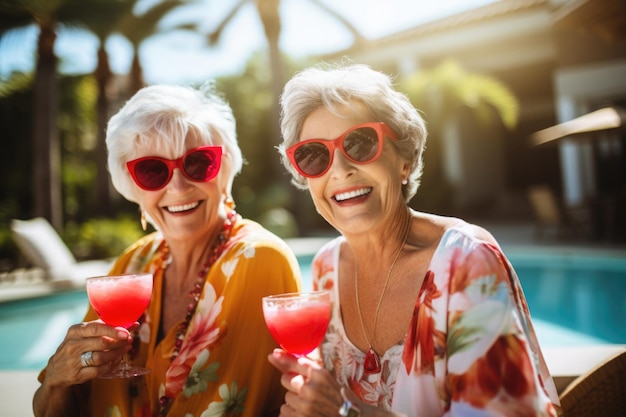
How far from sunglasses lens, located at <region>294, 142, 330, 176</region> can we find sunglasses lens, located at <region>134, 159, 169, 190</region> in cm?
67

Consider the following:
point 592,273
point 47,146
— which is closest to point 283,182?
point 47,146

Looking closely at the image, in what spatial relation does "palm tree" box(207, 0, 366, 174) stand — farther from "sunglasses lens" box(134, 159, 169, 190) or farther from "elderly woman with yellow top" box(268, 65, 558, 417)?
"elderly woman with yellow top" box(268, 65, 558, 417)

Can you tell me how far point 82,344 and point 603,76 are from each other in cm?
1587

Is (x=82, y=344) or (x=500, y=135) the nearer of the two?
(x=82, y=344)

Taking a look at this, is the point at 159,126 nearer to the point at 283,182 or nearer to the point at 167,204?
the point at 167,204

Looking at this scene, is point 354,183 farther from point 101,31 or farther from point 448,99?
point 448,99

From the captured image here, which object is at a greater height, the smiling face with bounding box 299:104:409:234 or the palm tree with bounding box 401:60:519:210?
the palm tree with bounding box 401:60:519:210

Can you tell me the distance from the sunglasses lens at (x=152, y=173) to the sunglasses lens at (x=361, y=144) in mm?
857

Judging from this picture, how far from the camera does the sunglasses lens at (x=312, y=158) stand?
1897 millimetres

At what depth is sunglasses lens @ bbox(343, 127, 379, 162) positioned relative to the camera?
1.85 m

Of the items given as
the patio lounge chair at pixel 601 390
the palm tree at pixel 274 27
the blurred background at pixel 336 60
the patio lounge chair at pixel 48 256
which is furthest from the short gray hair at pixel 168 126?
the palm tree at pixel 274 27

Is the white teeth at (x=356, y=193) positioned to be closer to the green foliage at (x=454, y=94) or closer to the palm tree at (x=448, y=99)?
the palm tree at (x=448, y=99)

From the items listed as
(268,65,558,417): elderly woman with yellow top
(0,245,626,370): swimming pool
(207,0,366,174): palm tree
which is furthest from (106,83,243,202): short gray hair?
(207,0,366,174): palm tree

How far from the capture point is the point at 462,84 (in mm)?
16609
